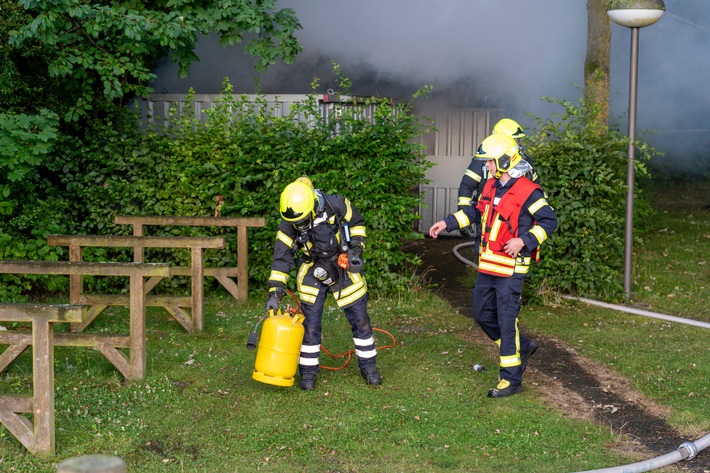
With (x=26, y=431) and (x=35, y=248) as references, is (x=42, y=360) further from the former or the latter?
(x=35, y=248)

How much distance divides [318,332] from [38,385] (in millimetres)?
2222

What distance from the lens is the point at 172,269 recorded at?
8.77m

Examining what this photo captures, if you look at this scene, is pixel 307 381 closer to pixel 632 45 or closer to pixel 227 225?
pixel 227 225

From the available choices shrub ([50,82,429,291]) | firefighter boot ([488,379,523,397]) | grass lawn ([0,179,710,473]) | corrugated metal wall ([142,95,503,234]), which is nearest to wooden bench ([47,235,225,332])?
grass lawn ([0,179,710,473])

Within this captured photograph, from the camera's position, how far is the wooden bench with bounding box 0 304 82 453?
545 centimetres

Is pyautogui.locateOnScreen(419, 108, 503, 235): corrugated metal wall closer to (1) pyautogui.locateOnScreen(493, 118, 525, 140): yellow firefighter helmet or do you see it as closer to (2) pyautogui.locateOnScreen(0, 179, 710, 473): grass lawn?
(2) pyautogui.locateOnScreen(0, 179, 710, 473): grass lawn

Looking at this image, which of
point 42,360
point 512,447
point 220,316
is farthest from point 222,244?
point 512,447

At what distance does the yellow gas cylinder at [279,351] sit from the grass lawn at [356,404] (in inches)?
7.2

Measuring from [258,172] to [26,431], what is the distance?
16.8 feet

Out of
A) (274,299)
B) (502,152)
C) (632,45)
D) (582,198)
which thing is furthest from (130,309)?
(632,45)

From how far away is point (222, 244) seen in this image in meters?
8.59

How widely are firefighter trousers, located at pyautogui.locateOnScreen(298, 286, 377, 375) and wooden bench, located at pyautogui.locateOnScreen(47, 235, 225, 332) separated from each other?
1.91 meters

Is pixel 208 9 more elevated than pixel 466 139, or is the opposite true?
pixel 208 9

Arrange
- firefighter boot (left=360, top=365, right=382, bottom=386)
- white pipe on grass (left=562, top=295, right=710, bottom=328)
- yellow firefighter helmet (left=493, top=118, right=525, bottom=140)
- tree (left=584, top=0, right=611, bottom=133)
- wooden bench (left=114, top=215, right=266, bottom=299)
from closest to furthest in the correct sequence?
firefighter boot (left=360, top=365, right=382, bottom=386) → yellow firefighter helmet (left=493, top=118, right=525, bottom=140) → white pipe on grass (left=562, top=295, right=710, bottom=328) → wooden bench (left=114, top=215, right=266, bottom=299) → tree (left=584, top=0, right=611, bottom=133)
